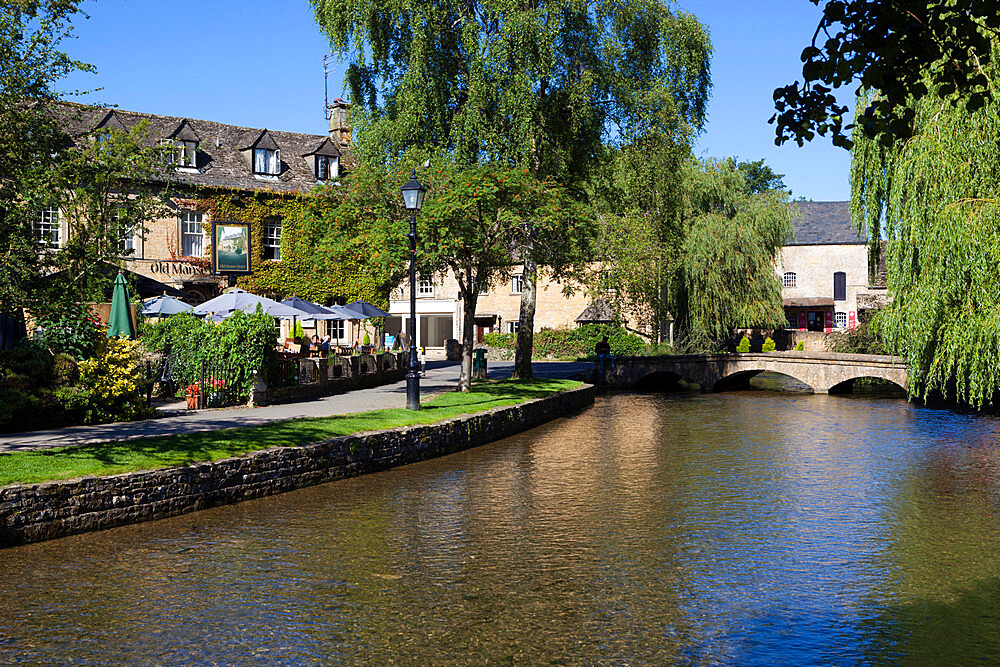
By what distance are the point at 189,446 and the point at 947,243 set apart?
18.6 metres

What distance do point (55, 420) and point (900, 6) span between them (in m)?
16.2

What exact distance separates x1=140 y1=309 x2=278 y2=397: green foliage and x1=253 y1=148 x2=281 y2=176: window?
21.6 metres

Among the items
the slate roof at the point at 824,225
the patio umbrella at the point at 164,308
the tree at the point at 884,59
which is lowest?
the patio umbrella at the point at 164,308

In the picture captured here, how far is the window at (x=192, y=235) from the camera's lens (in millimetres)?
39812

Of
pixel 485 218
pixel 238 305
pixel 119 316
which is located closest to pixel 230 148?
pixel 238 305

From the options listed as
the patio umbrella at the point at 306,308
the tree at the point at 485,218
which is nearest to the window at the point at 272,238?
the patio umbrella at the point at 306,308

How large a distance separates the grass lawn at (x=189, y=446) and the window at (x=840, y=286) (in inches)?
1895

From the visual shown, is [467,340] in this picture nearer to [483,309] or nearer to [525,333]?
[525,333]

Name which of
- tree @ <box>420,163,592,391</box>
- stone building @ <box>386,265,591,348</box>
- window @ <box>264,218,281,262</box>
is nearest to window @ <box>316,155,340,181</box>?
window @ <box>264,218,281,262</box>

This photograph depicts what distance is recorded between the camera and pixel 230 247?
4047 cm

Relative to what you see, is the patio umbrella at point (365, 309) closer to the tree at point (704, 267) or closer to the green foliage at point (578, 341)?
the tree at point (704, 267)

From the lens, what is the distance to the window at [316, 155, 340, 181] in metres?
44.5

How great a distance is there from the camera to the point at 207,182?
40.0 m

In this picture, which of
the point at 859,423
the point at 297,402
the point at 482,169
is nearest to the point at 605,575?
the point at 297,402
